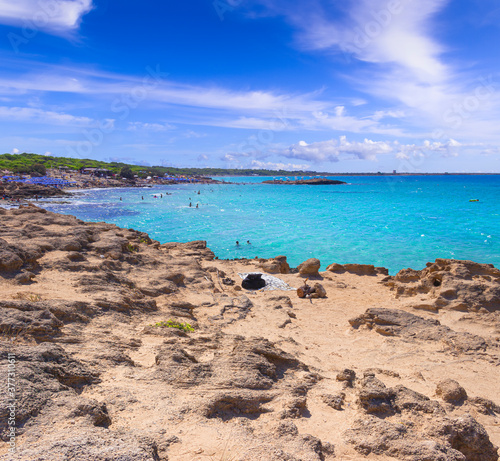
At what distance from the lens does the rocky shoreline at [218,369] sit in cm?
342

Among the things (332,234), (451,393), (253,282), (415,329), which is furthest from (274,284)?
(332,234)

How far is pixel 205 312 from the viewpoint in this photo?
940 cm

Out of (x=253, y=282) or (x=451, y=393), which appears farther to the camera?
(x=253, y=282)

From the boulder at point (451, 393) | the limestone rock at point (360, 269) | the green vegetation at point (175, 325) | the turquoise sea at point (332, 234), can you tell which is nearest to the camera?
the boulder at point (451, 393)

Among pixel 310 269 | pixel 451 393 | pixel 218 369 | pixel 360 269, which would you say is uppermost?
pixel 218 369

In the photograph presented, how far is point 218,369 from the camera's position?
4918 mm

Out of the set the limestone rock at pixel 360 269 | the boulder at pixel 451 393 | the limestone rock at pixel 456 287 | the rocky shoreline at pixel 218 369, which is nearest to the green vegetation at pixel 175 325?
the rocky shoreline at pixel 218 369

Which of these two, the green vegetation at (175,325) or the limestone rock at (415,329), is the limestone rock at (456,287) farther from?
the green vegetation at (175,325)

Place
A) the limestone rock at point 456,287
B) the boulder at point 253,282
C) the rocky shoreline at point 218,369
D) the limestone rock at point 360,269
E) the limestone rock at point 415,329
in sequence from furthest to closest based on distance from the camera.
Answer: the limestone rock at point 360,269
the boulder at point 253,282
the limestone rock at point 456,287
the limestone rock at point 415,329
the rocky shoreline at point 218,369

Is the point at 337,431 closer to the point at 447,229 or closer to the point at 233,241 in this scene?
the point at 233,241

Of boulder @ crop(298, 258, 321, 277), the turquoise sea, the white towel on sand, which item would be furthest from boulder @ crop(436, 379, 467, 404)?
the turquoise sea

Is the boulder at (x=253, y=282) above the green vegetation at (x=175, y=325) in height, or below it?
below

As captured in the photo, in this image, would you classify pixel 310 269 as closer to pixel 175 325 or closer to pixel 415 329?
pixel 415 329

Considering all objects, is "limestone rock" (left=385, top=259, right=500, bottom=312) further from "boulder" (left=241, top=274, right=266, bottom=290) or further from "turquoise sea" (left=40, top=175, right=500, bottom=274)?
"turquoise sea" (left=40, top=175, right=500, bottom=274)
